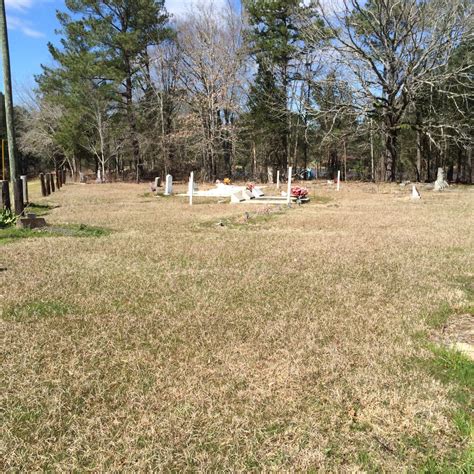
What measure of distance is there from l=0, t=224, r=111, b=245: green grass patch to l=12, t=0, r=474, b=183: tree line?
15.8m

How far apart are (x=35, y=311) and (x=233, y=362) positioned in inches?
76.2

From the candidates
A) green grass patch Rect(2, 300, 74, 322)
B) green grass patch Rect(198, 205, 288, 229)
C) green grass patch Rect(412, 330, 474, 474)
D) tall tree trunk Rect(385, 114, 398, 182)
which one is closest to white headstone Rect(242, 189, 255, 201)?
green grass patch Rect(198, 205, 288, 229)

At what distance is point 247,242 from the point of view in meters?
7.22

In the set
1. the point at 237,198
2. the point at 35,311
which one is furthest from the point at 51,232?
the point at 237,198

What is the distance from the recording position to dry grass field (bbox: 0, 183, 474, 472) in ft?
6.77

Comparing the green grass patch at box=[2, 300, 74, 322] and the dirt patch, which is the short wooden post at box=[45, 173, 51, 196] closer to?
the green grass patch at box=[2, 300, 74, 322]

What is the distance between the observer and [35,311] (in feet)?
12.4

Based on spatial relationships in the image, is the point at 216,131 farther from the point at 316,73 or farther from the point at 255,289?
the point at 255,289

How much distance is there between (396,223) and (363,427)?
7.79 metres

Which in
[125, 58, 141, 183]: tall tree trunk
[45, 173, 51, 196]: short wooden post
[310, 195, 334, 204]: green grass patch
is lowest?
[310, 195, 334, 204]: green grass patch

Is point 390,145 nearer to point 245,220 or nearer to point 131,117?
point 245,220

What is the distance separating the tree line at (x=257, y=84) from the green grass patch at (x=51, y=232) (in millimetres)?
15807

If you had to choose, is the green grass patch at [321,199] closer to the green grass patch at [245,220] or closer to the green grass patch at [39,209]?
the green grass patch at [245,220]

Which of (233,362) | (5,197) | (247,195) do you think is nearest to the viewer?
(233,362)
